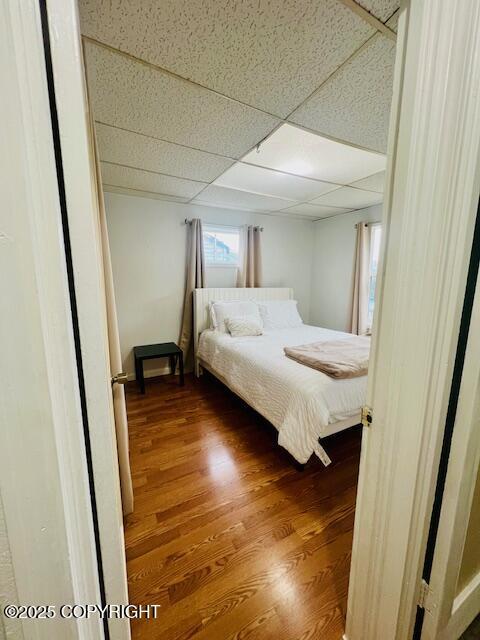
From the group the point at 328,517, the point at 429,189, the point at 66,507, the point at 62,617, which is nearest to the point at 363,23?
the point at 429,189

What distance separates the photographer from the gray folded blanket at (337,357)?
1758mm

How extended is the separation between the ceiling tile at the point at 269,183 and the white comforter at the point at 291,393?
165 centimetres

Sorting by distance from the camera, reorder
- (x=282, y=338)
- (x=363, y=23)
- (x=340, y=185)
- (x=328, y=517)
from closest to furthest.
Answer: (x=363, y=23) < (x=328, y=517) < (x=340, y=185) < (x=282, y=338)

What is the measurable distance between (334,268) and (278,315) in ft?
4.38

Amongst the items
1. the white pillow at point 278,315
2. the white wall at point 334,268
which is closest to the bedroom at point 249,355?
the white pillow at point 278,315

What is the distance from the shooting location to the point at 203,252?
340cm

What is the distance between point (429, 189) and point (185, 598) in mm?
1731

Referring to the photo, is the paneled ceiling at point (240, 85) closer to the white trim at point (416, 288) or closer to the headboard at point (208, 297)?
the white trim at point (416, 288)

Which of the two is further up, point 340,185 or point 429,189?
point 340,185

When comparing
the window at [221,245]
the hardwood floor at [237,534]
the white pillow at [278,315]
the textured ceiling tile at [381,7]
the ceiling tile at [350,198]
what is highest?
the textured ceiling tile at [381,7]

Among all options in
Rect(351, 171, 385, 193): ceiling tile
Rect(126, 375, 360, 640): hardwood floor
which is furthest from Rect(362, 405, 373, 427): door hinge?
Rect(351, 171, 385, 193): ceiling tile

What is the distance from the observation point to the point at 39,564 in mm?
391

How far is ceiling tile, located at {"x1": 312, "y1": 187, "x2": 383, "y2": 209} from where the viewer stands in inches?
112

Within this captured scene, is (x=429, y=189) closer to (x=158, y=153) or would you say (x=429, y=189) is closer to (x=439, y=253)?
(x=439, y=253)
